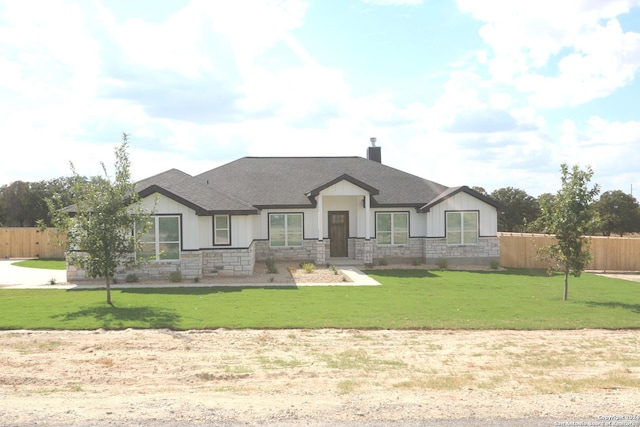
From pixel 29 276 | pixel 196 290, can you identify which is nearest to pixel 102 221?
pixel 196 290

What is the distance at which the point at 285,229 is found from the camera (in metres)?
26.8

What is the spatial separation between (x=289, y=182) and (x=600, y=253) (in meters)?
17.0

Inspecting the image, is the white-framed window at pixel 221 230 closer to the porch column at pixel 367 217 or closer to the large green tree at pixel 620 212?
the porch column at pixel 367 217

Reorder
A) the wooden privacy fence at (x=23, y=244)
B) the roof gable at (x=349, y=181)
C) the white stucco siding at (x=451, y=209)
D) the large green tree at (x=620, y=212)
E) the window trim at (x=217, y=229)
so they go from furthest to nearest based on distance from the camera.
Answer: the large green tree at (x=620, y=212), the wooden privacy fence at (x=23, y=244), the white stucco siding at (x=451, y=209), the roof gable at (x=349, y=181), the window trim at (x=217, y=229)

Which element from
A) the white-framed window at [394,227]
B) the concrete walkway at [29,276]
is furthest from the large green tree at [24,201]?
the white-framed window at [394,227]

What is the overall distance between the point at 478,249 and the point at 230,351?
61.6 ft

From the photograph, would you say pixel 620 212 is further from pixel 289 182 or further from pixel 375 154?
pixel 289 182

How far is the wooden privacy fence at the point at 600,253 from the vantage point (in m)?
27.8

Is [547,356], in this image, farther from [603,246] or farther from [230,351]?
[603,246]

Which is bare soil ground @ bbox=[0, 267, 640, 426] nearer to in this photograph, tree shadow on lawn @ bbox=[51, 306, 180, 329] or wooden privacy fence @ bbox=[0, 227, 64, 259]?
tree shadow on lawn @ bbox=[51, 306, 180, 329]

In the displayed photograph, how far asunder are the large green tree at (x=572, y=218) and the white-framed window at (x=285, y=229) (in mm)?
12613

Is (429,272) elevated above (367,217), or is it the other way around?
(367,217)

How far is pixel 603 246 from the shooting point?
28.2 metres

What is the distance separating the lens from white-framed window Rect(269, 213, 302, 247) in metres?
26.7
